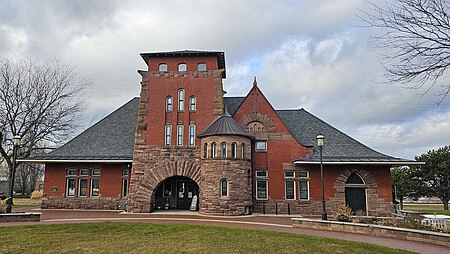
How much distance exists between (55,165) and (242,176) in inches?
525

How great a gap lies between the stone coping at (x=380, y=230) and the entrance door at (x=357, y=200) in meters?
8.42

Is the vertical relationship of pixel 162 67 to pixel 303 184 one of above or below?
above

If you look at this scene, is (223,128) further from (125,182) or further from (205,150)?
(125,182)

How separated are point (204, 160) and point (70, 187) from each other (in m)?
10.0

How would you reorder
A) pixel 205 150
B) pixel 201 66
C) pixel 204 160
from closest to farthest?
pixel 204 160 → pixel 205 150 → pixel 201 66

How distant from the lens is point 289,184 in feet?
73.4

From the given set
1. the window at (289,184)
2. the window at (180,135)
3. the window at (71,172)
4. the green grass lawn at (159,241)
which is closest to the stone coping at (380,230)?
the green grass lawn at (159,241)

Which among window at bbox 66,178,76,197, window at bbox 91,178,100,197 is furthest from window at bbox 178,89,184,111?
window at bbox 66,178,76,197

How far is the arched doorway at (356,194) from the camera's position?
21609 millimetres

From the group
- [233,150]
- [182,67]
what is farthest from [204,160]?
[182,67]

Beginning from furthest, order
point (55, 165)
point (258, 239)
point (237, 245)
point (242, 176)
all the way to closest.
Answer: point (55, 165)
point (242, 176)
point (258, 239)
point (237, 245)

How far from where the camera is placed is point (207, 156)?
20719 millimetres

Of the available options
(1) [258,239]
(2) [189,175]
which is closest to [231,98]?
(2) [189,175]

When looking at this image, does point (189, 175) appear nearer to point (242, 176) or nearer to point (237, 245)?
point (242, 176)
